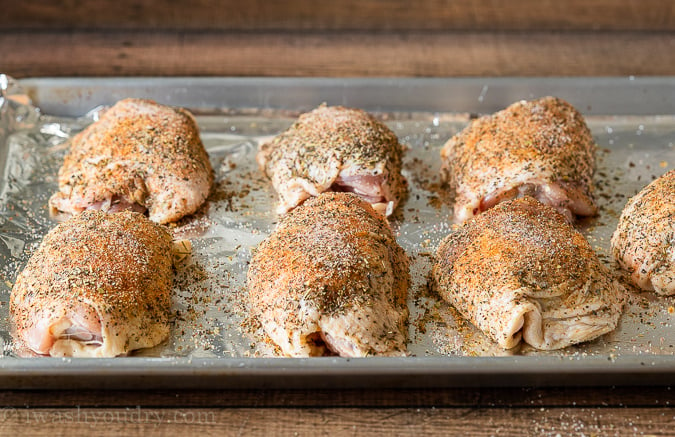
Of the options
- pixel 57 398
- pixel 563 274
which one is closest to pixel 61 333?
pixel 57 398

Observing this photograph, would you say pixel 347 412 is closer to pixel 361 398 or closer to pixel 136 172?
pixel 361 398

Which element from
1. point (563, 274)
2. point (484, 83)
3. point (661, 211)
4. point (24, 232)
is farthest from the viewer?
point (484, 83)

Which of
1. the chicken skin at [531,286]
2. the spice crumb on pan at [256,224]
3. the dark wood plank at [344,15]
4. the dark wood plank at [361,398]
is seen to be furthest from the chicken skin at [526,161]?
the dark wood plank at [344,15]

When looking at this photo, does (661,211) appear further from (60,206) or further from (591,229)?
(60,206)

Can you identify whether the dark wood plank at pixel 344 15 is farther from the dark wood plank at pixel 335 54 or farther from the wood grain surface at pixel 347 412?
the wood grain surface at pixel 347 412

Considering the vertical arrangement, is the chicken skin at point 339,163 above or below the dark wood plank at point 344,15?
below

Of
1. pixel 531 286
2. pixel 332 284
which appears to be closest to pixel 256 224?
pixel 332 284
